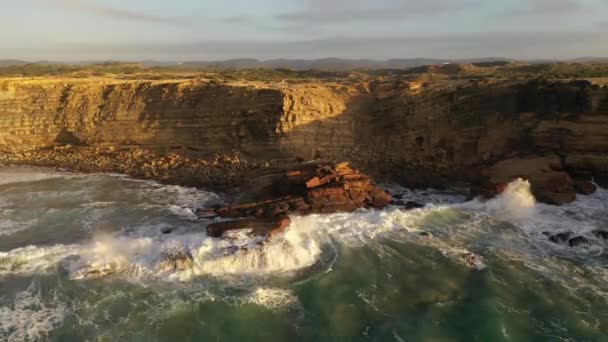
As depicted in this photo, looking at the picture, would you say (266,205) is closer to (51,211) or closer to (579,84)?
(51,211)

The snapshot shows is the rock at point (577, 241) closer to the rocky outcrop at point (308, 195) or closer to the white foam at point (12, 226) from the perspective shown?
the rocky outcrop at point (308, 195)

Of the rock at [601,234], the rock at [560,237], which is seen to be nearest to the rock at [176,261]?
the rock at [560,237]

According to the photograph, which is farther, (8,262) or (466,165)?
(466,165)

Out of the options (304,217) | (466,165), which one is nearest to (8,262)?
(304,217)

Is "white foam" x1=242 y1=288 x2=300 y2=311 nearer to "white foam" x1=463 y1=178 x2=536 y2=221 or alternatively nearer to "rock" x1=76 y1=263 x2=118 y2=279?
"rock" x1=76 y1=263 x2=118 y2=279

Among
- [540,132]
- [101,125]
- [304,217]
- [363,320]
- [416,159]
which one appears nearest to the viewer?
[363,320]
